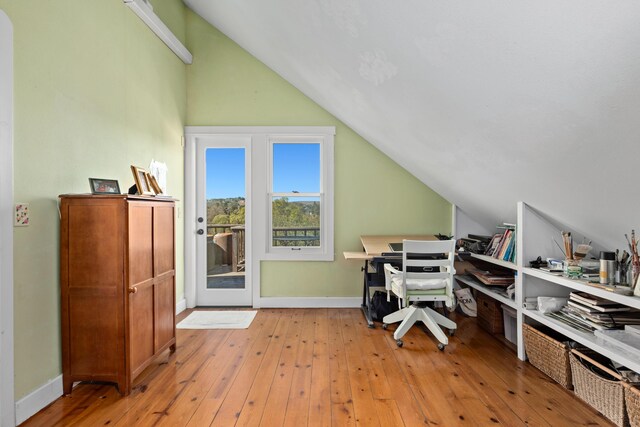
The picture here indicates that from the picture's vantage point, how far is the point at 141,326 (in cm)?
243

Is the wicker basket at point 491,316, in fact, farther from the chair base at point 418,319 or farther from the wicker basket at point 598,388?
the wicker basket at point 598,388

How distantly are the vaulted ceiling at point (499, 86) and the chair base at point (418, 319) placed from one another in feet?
3.68

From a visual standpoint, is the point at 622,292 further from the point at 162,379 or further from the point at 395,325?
the point at 162,379

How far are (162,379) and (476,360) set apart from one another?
2.35 m

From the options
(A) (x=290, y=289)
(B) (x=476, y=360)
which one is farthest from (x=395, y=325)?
(A) (x=290, y=289)

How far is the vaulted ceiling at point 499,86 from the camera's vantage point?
117cm

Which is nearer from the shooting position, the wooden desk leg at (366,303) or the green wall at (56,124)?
the green wall at (56,124)

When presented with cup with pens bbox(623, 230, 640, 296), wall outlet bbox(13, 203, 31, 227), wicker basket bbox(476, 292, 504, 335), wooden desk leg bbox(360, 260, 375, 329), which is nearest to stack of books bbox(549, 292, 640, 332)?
cup with pens bbox(623, 230, 640, 296)

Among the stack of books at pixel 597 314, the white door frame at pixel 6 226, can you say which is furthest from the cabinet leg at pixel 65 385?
the stack of books at pixel 597 314

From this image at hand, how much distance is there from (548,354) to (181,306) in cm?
360

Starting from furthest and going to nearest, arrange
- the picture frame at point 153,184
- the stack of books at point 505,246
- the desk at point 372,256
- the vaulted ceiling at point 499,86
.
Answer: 1. the desk at point 372,256
2. the stack of books at point 505,246
3. the picture frame at point 153,184
4. the vaulted ceiling at point 499,86

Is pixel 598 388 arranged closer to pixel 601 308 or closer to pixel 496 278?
pixel 601 308

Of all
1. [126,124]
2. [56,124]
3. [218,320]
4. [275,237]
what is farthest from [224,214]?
[56,124]

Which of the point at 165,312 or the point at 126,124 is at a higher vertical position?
the point at 126,124
